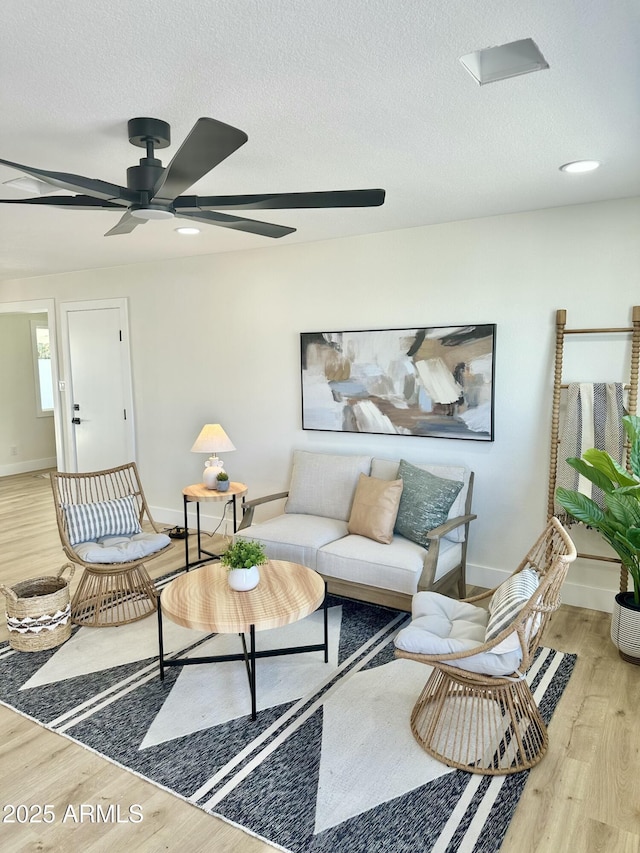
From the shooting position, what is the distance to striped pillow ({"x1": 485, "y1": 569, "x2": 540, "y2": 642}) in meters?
2.20

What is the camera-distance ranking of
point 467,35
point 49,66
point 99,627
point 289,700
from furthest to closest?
point 99,627
point 289,700
point 49,66
point 467,35

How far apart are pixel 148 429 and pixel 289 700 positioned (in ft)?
11.4

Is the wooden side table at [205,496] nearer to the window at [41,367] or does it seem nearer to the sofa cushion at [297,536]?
the sofa cushion at [297,536]

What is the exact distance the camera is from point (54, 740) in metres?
2.44

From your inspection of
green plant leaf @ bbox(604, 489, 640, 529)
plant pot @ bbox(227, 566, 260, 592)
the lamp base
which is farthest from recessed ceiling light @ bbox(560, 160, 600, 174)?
the lamp base

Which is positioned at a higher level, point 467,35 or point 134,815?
point 467,35

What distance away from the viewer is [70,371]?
6074mm

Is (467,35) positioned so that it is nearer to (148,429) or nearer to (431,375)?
(431,375)

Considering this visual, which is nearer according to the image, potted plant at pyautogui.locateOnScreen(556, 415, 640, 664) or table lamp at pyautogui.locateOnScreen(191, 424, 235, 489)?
potted plant at pyautogui.locateOnScreen(556, 415, 640, 664)

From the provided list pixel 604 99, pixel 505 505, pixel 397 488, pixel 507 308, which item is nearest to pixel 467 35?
pixel 604 99

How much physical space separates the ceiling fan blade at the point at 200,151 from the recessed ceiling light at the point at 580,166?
5.76 ft

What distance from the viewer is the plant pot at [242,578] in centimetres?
277

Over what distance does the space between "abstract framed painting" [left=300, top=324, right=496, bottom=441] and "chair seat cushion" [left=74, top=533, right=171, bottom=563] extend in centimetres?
151

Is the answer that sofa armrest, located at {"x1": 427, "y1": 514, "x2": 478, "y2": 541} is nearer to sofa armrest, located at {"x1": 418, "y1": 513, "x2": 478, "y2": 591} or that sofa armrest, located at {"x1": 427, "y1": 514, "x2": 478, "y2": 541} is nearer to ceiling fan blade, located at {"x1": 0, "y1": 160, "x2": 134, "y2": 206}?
sofa armrest, located at {"x1": 418, "y1": 513, "x2": 478, "y2": 591}
